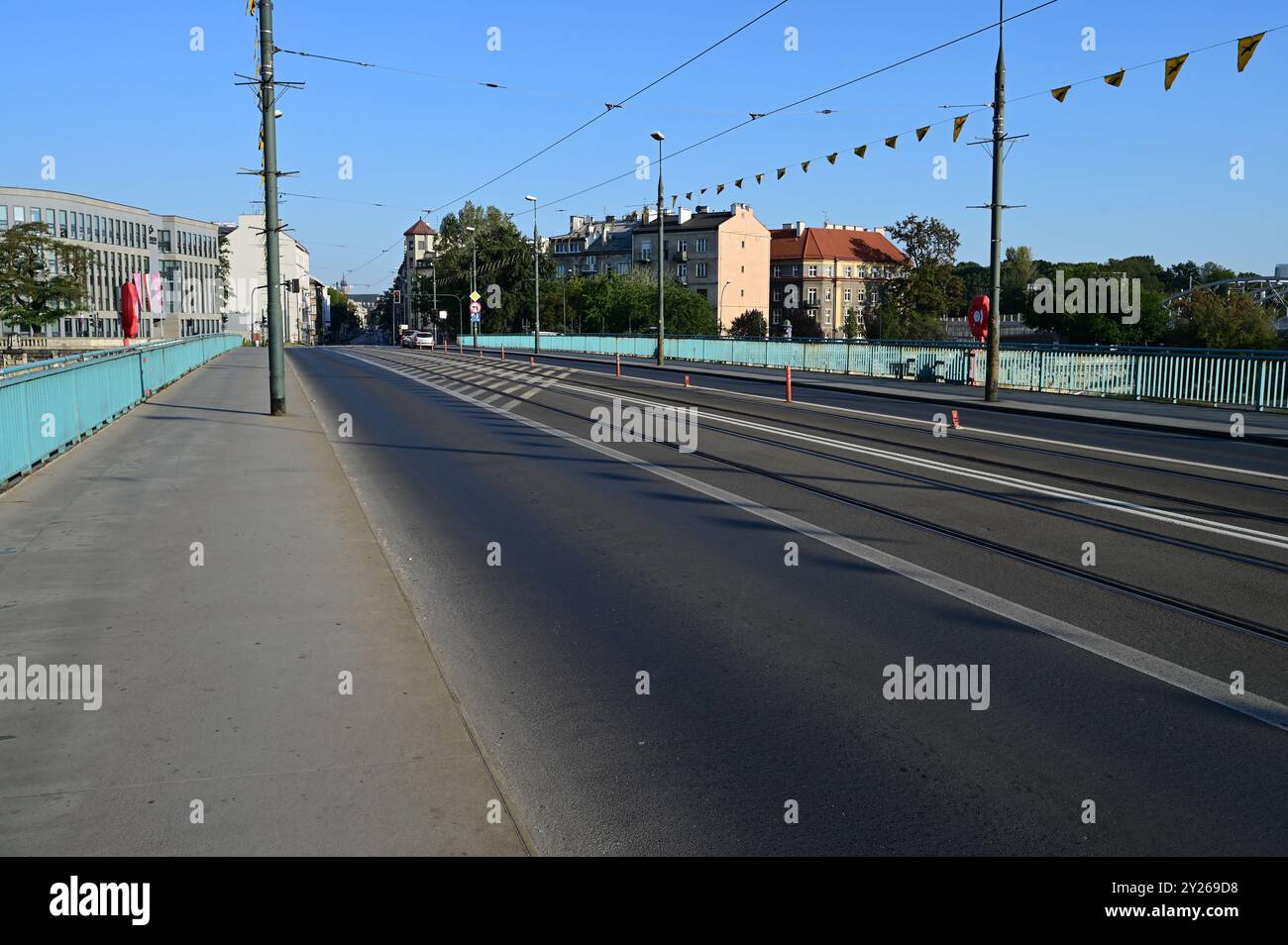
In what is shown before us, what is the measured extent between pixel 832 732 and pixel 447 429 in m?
15.8

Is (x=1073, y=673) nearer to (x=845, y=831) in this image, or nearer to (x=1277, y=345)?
(x=845, y=831)

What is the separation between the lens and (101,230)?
305 ft

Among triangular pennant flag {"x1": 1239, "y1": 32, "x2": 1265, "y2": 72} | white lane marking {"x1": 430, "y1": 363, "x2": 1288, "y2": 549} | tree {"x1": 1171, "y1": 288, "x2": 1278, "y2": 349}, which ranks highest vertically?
triangular pennant flag {"x1": 1239, "y1": 32, "x2": 1265, "y2": 72}

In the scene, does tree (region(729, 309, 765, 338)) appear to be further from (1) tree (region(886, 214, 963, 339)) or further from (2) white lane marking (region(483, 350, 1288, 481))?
(2) white lane marking (region(483, 350, 1288, 481))

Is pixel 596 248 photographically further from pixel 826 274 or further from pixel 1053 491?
pixel 1053 491

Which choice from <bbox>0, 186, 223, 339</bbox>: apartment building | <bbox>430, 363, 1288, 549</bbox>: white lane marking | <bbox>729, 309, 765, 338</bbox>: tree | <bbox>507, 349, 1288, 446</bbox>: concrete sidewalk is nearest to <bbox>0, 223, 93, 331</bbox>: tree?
<bbox>0, 186, 223, 339</bbox>: apartment building

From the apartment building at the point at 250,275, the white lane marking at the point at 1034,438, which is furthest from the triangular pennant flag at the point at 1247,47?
the apartment building at the point at 250,275

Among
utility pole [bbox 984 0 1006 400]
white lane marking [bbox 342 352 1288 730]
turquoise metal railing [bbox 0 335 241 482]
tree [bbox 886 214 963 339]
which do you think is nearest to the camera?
A: white lane marking [bbox 342 352 1288 730]

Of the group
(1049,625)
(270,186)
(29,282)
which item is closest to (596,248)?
(29,282)

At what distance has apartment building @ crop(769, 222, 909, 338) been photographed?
412 ft

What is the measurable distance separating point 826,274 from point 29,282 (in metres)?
89.0

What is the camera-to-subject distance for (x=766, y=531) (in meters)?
10.3

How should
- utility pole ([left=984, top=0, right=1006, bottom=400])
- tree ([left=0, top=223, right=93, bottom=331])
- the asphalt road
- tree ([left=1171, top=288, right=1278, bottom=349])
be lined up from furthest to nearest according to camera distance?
tree ([left=0, top=223, right=93, bottom=331]), tree ([left=1171, top=288, right=1278, bottom=349]), utility pole ([left=984, top=0, right=1006, bottom=400]), the asphalt road

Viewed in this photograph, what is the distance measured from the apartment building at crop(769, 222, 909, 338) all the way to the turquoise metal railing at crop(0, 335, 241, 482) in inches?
4136
